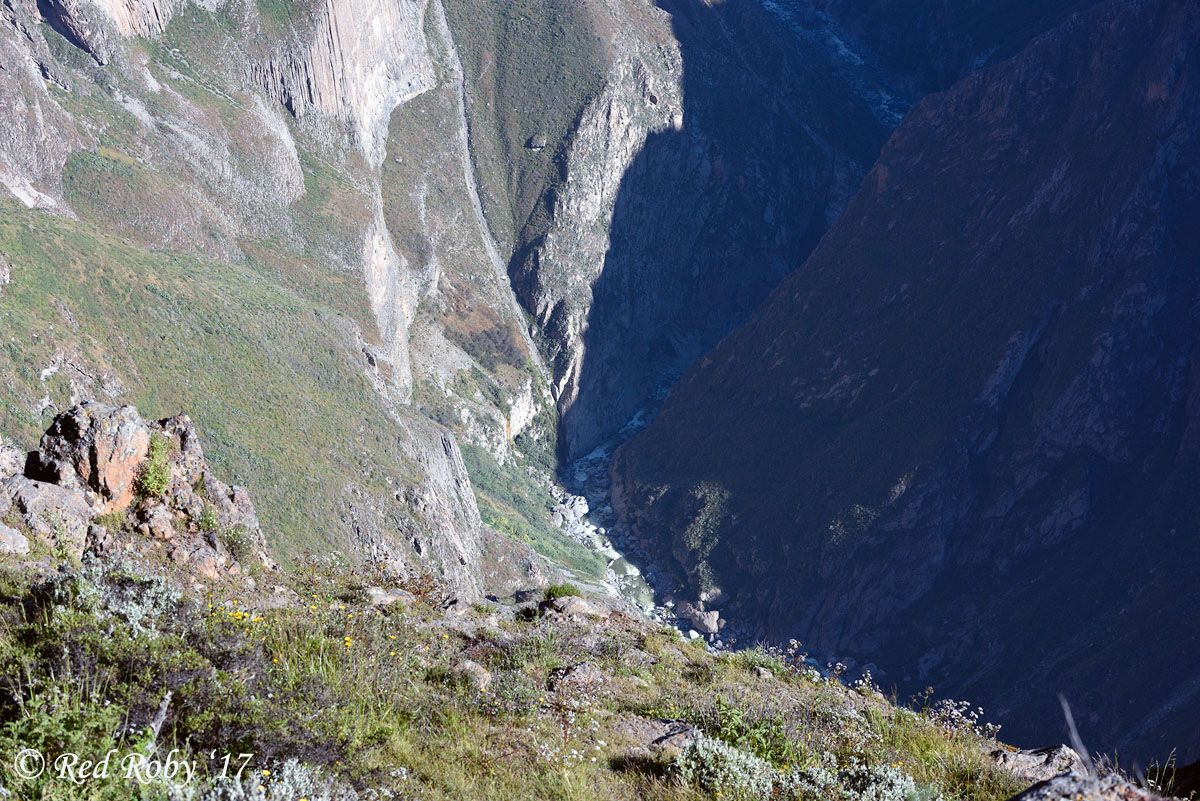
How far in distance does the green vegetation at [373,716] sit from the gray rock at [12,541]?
1330 mm

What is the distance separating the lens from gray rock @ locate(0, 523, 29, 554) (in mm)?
11492

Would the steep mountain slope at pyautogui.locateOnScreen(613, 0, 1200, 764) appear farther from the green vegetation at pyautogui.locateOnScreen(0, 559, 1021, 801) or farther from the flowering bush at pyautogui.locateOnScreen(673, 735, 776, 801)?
the flowering bush at pyautogui.locateOnScreen(673, 735, 776, 801)

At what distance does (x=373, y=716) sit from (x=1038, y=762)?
7.68m

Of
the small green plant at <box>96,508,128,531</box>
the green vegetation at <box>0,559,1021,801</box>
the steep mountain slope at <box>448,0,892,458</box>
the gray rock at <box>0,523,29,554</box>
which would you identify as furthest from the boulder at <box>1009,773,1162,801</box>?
the steep mountain slope at <box>448,0,892,458</box>

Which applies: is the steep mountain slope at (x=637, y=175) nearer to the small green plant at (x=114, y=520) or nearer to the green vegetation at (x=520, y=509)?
the green vegetation at (x=520, y=509)

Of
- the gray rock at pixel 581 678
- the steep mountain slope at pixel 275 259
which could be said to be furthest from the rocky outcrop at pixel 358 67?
the gray rock at pixel 581 678

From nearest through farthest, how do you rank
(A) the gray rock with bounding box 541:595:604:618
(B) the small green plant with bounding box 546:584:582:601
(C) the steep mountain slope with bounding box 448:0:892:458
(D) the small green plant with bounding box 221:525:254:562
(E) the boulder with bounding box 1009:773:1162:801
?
(E) the boulder with bounding box 1009:773:1162:801 → (D) the small green plant with bounding box 221:525:254:562 → (A) the gray rock with bounding box 541:595:604:618 → (B) the small green plant with bounding box 546:584:582:601 → (C) the steep mountain slope with bounding box 448:0:892:458

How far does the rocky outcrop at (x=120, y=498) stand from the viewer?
42.4 ft

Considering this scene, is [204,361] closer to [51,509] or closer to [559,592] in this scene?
[559,592]

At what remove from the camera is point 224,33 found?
87188 millimetres

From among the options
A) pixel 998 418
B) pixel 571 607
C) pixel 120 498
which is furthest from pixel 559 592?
pixel 998 418

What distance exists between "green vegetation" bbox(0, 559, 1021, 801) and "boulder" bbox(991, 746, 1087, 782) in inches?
10.0

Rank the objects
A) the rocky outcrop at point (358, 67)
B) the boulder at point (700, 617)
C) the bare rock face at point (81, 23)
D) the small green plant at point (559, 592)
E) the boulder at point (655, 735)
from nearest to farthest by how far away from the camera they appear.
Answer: the boulder at point (655, 735) < the small green plant at point (559, 592) < the bare rock face at point (81, 23) < the boulder at point (700, 617) < the rocky outcrop at point (358, 67)

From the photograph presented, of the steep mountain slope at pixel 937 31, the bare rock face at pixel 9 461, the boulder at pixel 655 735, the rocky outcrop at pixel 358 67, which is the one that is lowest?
the bare rock face at pixel 9 461
